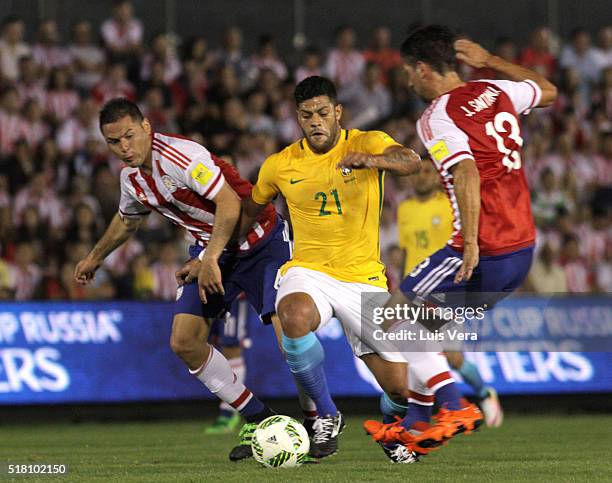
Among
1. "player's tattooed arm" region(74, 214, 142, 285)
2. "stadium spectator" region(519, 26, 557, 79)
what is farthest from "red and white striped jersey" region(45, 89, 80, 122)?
"player's tattooed arm" region(74, 214, 142, 285)

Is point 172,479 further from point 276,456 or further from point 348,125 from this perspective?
point 348,125

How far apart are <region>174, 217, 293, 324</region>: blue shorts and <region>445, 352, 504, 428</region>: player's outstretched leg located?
2.85 meters

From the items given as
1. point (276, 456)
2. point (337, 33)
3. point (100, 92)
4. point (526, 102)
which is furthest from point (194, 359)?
point (337, 33)

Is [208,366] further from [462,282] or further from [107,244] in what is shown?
[462,282]

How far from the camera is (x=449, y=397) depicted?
7.17 metres

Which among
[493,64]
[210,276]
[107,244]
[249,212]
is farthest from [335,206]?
[107,244]

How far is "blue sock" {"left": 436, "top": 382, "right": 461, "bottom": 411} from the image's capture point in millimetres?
7129

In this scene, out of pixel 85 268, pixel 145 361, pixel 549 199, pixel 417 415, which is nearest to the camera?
pixel 417 415

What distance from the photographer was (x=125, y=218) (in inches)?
340

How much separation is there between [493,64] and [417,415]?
7.16 feet

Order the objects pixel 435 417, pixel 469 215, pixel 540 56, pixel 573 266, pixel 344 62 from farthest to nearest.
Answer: pixel 540 56, pixel 344 62, pixel 573 266, pixel 435 417, pixel 469 215

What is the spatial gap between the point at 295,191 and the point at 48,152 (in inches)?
298

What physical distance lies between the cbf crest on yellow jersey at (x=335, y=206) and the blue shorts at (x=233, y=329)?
3.43 m

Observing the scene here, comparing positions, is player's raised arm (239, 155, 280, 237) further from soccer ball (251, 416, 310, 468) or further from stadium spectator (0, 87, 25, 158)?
stadium spectator (0, 87, 25, 158)
